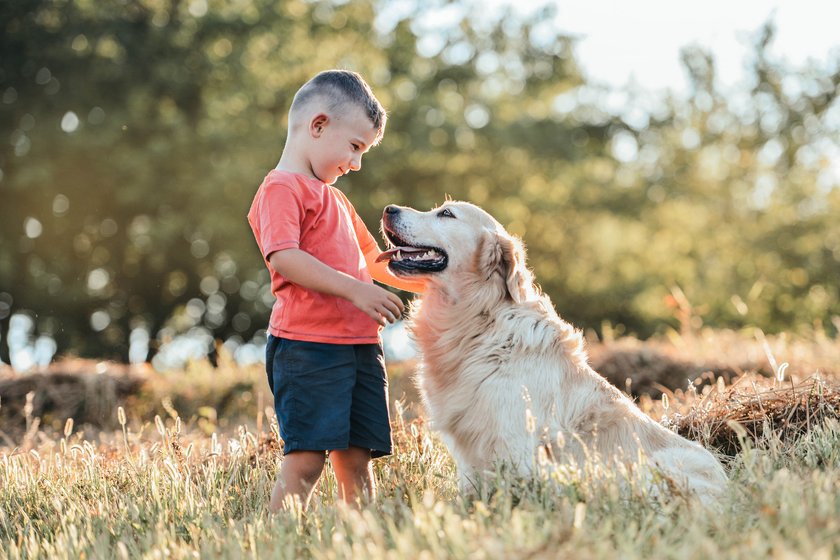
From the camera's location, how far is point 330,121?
14.2ft

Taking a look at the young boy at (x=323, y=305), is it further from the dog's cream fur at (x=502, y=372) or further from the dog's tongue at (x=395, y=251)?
the dog's cream fur at (x=502, y=372)

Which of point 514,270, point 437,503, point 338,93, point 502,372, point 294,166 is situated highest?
point 338,93

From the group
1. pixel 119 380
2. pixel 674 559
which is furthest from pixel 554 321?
pixel 119 380

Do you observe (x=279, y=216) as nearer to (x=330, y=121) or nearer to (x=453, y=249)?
(x=330, y=121)

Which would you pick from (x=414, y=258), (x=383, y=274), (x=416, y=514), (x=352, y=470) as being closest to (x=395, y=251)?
(x=414, y=258)

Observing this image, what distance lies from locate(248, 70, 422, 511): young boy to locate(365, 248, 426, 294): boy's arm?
264 mm

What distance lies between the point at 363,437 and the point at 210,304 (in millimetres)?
19951

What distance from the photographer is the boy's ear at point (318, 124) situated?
4309 millimetres

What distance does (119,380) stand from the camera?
33.2 ft

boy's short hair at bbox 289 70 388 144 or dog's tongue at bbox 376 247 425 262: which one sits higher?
boy's short hair at bbox 289 70 388 144

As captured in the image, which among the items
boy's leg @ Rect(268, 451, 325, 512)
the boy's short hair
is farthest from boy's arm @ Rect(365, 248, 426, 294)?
boy's leg @ Rect(268, 451, 325, 512)

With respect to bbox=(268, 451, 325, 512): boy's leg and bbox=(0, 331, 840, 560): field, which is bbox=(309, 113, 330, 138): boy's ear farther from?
bbox=(0, 331, 840, 560): field

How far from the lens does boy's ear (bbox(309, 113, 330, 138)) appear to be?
4309mm

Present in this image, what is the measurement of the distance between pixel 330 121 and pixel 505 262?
1.06 m
